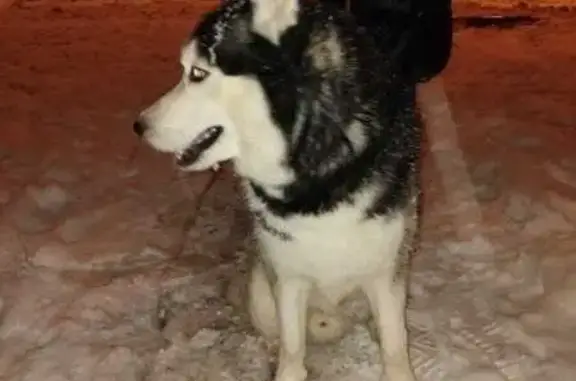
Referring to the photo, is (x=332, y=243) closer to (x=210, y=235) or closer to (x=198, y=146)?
(x=198, y=146)

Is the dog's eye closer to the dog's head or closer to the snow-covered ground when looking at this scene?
the dog's head

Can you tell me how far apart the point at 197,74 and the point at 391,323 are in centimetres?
57

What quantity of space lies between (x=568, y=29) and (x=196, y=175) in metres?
1.42

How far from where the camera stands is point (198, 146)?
4.59 feet

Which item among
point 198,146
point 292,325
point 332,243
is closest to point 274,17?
point 198,146

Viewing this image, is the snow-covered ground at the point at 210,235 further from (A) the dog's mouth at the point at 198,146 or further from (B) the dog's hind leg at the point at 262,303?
(A) the dog's mouth at the point at 198,146

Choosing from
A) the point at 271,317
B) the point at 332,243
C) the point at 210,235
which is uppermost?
the point at 332,243

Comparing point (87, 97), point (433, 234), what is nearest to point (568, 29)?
point (433, 234)

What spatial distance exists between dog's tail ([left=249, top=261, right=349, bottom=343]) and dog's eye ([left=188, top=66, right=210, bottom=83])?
0.46 metres

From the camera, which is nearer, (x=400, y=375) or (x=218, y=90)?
(x=218, y=90)

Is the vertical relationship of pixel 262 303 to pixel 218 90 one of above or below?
below

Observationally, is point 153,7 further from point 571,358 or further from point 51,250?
point 571,358

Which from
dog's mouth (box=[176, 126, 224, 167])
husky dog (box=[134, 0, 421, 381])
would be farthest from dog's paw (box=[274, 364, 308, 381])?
dog's mouth (box=[176, 126, 224, 167])

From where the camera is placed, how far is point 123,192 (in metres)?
2.32
